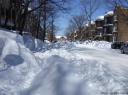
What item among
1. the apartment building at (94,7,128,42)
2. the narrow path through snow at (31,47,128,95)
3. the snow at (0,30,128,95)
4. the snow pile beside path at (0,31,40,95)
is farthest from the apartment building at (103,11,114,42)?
the narrow path through snow at (31,47,128,95)

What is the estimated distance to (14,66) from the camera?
43.9 feet

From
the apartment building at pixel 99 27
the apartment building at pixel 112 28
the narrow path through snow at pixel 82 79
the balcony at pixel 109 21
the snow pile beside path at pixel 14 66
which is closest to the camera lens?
the narrow path through snow at pixel 82 79

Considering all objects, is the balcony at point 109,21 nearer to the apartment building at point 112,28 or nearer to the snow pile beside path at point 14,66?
the apartment building at point 112,28

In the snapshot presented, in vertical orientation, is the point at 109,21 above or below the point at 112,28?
above

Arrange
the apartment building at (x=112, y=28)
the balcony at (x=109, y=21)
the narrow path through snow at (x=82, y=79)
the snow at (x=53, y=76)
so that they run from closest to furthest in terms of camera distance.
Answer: the narrow path through snow at (x=82, y=79), the snow at (x=53, y=76), the apartment building at (x=112, y=28), the balcony at (x=109, y=21)

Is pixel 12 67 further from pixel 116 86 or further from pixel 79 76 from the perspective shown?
pixel 116 86

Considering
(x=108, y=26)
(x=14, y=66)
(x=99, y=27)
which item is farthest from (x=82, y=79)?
(x=99, y=27)

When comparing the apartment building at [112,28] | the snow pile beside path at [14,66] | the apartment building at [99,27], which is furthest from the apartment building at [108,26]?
the snow pile beside path at [14,66]

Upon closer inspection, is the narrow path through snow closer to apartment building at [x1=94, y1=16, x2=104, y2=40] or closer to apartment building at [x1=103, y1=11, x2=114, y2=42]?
apartment building at [x1=103, y1=11, x2=114, y2=42]

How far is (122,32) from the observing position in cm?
9450

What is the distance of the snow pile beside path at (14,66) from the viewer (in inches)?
429

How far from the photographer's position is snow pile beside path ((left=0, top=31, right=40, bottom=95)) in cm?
1091

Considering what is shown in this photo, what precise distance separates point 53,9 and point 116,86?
Result: 24.2 m

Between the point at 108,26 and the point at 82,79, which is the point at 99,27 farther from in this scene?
the point at 82,79
